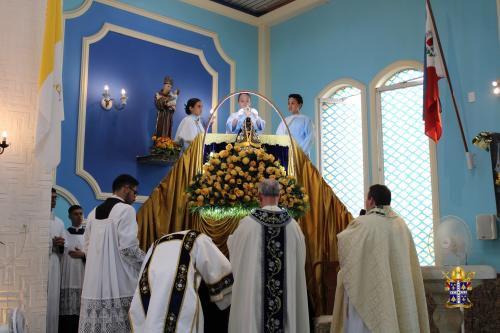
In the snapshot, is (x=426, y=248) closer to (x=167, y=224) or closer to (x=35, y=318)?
(x=167, y=224)

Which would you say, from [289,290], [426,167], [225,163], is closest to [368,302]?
[289,290]

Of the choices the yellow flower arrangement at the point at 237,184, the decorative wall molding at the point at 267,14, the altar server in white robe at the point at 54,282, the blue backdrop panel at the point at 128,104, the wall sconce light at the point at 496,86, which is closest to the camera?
the yellow flower arrangement at the point at 237,184

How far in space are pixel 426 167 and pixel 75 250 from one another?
5172 mm

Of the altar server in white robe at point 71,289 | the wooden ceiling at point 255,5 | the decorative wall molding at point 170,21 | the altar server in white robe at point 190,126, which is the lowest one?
the altar server in white robe at point 71,289

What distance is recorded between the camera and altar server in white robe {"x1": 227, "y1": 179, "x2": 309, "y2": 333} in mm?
5000

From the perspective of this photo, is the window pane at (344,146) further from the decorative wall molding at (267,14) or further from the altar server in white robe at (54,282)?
the altar server in white robe at (54,282)

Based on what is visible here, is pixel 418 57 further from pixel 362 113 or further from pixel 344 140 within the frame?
pixel 344 140

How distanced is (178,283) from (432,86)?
5.63 m

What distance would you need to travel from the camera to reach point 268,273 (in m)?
5.08

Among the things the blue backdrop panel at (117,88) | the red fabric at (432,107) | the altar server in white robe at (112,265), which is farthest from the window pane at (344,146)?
the altar server in white robe at (112,265)

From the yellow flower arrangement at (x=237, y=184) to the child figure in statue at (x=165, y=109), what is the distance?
A: 320 centimetres

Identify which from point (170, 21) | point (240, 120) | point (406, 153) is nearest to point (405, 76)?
point (406, 153)

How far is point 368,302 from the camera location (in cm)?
498

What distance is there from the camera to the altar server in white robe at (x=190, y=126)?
9.45 meters
